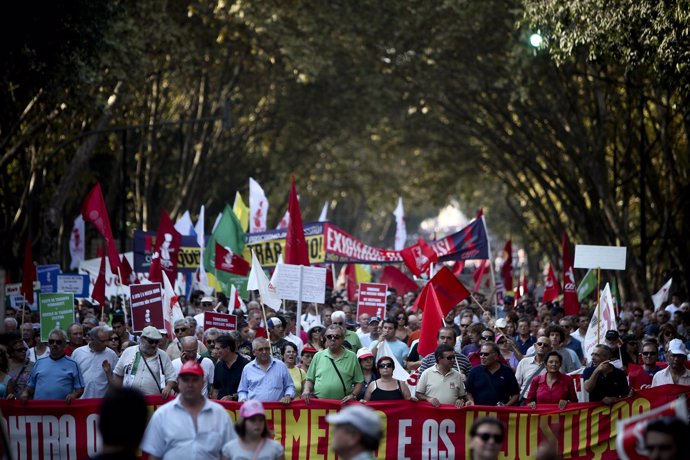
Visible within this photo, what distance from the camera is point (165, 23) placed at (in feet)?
93.5

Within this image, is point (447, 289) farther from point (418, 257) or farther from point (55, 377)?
point (418, 257)

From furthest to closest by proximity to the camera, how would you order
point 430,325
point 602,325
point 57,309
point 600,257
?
point 600,257 < point 57,309 < point 602,325 < point 430,325

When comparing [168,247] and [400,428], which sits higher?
[168,247]

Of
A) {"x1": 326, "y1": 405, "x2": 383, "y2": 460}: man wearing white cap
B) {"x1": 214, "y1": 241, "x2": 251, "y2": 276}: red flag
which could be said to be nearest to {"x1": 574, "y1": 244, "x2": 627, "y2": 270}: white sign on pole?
{"x1": 214, "y1": 241, "x2": 251, "y2": 276}: red flag

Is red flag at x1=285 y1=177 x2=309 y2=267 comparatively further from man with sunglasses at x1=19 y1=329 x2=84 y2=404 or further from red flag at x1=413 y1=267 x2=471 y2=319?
man with sunglasses at x1=19 y1=329 x2=84 y2=404

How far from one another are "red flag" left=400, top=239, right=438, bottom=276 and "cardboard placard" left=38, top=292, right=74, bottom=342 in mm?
8279

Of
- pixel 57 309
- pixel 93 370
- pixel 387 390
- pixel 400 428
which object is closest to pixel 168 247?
pixel 57 309

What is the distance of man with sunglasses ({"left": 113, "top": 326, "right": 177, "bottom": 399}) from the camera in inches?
443

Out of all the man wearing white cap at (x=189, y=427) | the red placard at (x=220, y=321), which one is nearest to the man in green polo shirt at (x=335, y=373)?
the red placard at (x=220, y=321)

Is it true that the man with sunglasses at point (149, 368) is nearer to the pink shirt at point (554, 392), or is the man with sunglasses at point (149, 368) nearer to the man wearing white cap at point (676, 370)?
the pink shirt at point (554, 392)

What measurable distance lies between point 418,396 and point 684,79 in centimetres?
785

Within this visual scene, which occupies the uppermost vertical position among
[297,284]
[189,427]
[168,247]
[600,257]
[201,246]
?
[201,246]

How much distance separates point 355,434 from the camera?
6.48 m

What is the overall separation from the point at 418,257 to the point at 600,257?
250 inches
